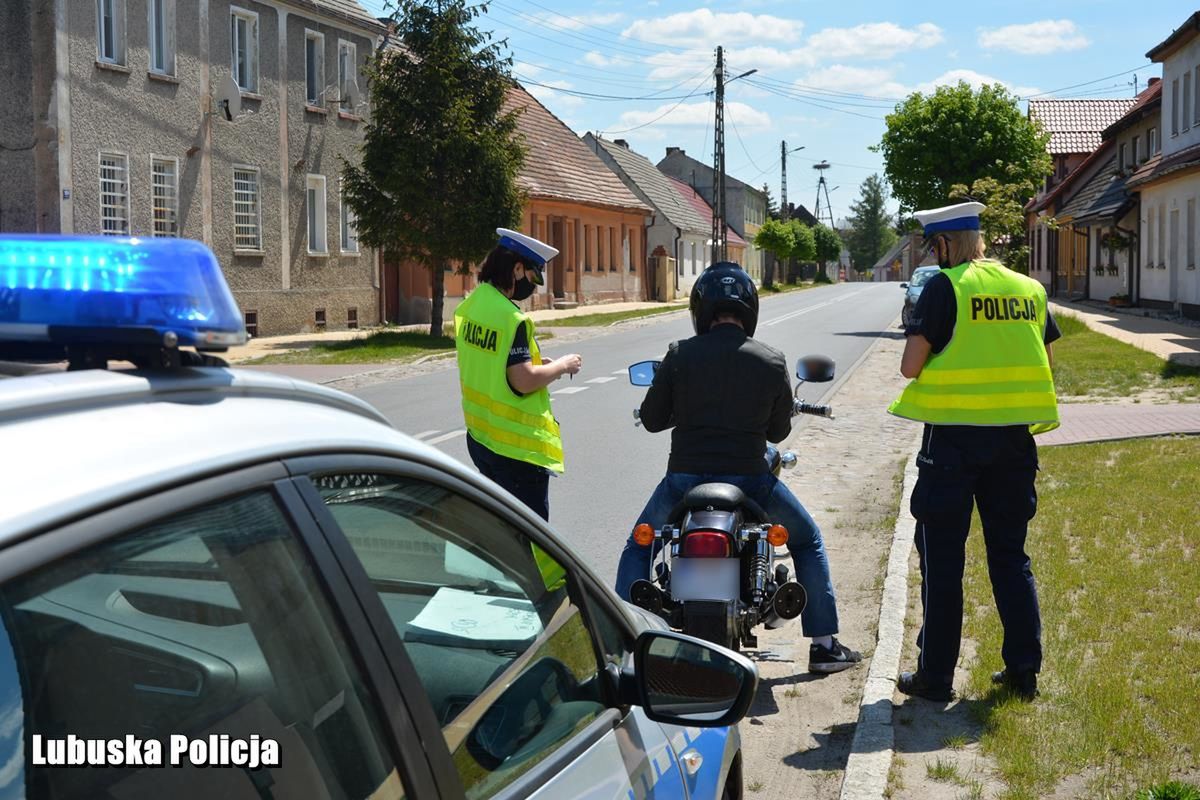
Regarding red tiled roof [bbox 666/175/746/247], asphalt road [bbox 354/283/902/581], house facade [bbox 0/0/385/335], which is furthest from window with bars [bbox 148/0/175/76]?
red tiled roof [bbox 666/175/746/247]

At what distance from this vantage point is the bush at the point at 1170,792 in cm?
442

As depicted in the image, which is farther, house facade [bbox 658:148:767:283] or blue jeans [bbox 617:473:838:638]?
house facade [bbox 658:148:767:283]

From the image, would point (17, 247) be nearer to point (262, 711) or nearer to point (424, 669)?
point (262, 711)

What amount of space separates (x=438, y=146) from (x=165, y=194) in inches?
216

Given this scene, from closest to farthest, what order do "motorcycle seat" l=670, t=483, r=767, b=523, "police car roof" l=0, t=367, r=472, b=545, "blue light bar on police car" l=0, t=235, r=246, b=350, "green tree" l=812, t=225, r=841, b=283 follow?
"police car roof" l=0, t=367, r=472, b=545
"blue light bar on police car" l=0, t=235, r=246, b=350
"motorcycle seat" l=670, t=483, r=767, b=523
"green tree" l=812, t=225, r=841, b=283

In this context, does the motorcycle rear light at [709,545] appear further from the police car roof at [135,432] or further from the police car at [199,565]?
the police car roof at [135,432]

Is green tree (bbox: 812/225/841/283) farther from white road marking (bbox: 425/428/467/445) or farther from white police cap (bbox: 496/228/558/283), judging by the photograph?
white police cap (bbox: 496/228/558/283)

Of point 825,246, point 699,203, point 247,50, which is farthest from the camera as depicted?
point 825,246

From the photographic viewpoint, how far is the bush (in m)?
4.42

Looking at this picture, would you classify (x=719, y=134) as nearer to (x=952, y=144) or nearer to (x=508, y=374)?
(x=952, y=144)

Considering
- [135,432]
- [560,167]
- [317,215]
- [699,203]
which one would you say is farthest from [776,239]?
[135,432]

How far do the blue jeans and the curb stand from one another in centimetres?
40

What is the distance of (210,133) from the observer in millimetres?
28578

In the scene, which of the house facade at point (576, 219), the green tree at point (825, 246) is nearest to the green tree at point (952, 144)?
the house facade at point (576, 219)
